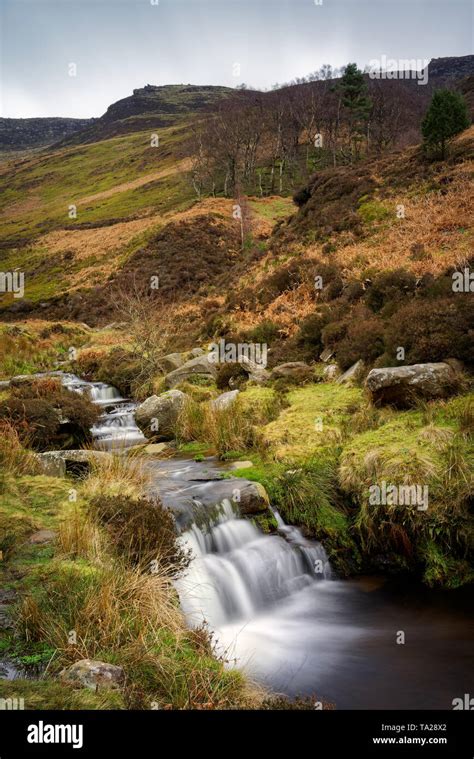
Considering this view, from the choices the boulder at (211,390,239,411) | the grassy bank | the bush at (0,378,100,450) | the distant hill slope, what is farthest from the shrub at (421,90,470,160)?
the distant hill slope

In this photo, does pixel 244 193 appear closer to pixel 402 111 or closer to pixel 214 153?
→ pixel 214 153

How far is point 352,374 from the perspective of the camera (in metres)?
12.4

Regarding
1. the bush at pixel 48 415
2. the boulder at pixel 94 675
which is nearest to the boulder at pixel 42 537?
the boulder at pixel 94 675

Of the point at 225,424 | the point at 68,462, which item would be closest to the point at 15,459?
the point at 68,462

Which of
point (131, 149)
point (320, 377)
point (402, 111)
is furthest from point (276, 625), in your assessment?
point (131, 149)

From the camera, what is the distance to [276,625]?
6.90m

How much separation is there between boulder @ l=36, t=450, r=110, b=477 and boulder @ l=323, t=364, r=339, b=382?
601 cm

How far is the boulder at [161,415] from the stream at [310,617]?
449cm

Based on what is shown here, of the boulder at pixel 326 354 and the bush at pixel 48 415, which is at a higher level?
the boulder at pixel 326 354

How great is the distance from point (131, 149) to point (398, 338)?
416ft

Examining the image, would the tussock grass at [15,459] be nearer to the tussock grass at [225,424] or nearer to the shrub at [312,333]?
the tussock grass at [225,424]

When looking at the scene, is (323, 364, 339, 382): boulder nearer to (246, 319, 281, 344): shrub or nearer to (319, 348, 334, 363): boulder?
(319, 348, 334, 363): boulder

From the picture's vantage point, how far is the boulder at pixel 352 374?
12156 millimetres

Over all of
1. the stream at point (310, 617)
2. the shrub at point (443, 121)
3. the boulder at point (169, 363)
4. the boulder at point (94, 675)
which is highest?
the shrub at point (443, 121)
